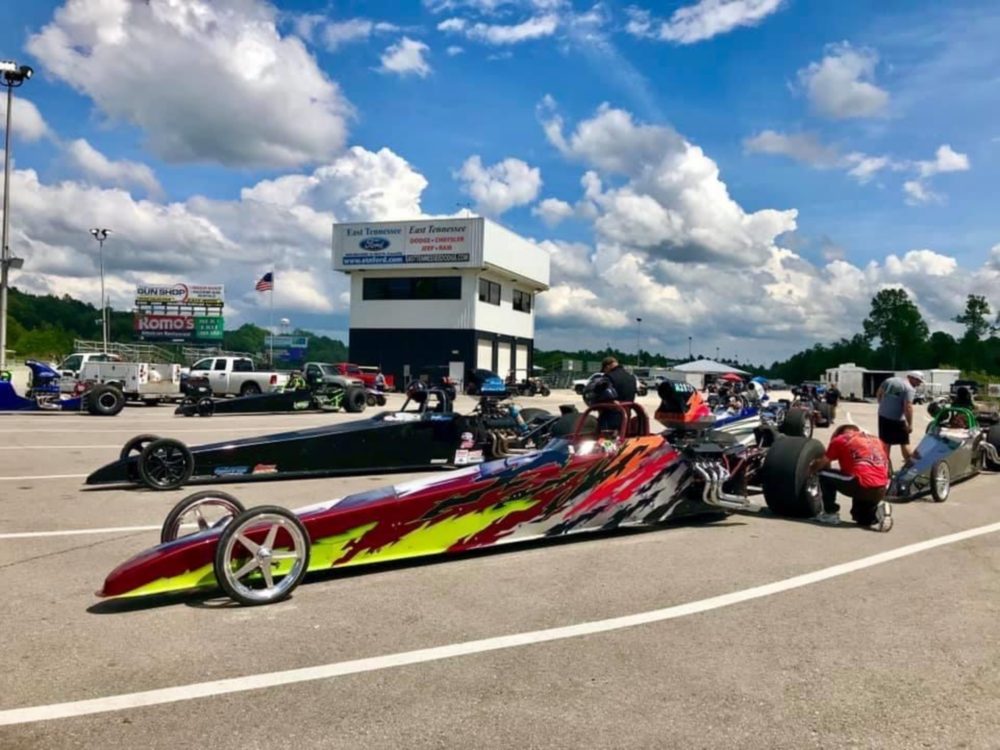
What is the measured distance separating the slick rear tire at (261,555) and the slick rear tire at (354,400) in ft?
64.5

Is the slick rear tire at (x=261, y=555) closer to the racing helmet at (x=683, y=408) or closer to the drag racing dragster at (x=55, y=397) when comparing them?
the racing helmet at (x=683, y=408)

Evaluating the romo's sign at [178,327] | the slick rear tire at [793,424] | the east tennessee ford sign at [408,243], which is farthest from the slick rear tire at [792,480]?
the romo's sign at [178,327]

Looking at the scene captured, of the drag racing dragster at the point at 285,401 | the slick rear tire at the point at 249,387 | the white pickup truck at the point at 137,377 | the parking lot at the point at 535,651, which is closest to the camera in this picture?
the parking lot at the point at 535,651

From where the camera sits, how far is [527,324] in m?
62.3

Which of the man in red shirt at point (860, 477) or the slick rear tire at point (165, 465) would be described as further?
the slick rear tire at point (165, 465)

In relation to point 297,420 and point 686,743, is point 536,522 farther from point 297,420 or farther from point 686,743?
point 297,420

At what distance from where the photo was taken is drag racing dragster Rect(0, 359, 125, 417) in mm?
20875

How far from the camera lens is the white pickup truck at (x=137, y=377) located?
85.8 feet

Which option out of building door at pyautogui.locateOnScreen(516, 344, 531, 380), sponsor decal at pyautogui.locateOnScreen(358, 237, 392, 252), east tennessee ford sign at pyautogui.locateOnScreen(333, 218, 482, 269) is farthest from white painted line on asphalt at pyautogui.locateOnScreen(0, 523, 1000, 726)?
building door at pyautogui.locateOnScreen(516, 344, 531, 380)

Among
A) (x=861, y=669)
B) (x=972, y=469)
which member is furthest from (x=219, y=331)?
(x=861, y=669)

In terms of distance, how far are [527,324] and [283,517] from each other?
57.6 m

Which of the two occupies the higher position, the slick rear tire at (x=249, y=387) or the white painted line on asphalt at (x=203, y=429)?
the slick rear tire at (x=249, y=387)

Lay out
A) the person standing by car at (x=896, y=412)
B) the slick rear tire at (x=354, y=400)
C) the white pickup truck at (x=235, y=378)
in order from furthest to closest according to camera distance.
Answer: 1. the white pickup truck at (x=235, y=378)
2. the slick rear tire at (x=354, y=400)
3. the person standing by car at (x=896, y=412)

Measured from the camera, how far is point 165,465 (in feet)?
31.0
